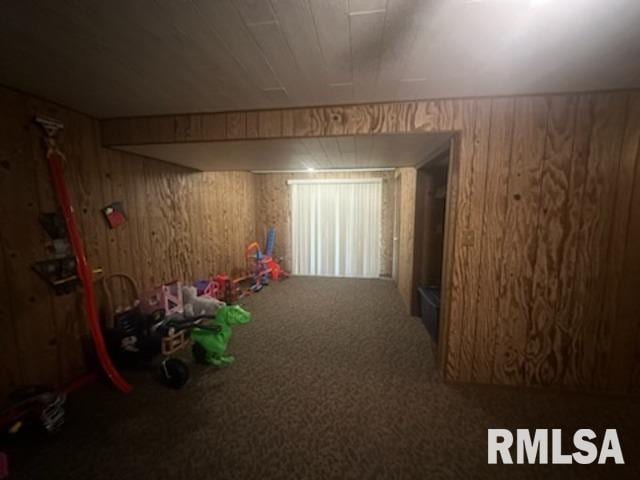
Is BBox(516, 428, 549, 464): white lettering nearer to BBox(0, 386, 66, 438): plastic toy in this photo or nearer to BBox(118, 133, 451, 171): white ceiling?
BBox(118, 133, 451, 171): white ceiling

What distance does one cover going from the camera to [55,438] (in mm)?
1470

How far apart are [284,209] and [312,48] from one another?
4.19 m

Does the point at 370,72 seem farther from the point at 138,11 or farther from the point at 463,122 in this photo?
the point at 138,11

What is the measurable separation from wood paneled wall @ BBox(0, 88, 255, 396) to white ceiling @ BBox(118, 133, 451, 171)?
31cm

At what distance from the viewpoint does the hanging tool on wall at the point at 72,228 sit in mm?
1684

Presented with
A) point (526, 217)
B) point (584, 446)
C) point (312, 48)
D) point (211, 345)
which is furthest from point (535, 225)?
point (211, 345)

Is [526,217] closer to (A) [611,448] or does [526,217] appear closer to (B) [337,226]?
(A) [611,448]

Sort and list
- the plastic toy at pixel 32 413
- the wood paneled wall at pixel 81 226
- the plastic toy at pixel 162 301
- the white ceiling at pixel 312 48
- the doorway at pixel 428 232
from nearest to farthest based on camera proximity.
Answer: the white ceiling at pixel 312 48 < the plastic toy at pixel 32 413 < the wood paneled wall at pixel 81 226 < the plastic toy at pixel 162 301 < the doorway at pixel 428 232

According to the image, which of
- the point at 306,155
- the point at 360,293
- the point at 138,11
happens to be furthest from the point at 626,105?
the point at 360,293

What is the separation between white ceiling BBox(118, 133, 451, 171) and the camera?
2053mm

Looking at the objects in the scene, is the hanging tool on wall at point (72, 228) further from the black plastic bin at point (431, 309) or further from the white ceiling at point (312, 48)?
the black plastic bin at point (431, 309)

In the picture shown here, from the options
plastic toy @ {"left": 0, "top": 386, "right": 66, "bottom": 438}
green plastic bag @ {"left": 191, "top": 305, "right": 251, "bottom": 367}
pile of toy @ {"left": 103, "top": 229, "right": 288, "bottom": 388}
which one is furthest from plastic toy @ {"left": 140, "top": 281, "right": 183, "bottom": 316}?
plastic toy @ {"left": 0, "top": 386, "right": 66, "bottom": 438}

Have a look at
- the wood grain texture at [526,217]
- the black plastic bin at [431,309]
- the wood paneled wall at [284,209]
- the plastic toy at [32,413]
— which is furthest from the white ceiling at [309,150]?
the plastic toy at [32,413]

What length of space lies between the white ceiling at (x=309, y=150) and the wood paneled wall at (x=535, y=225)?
0.64 ft
